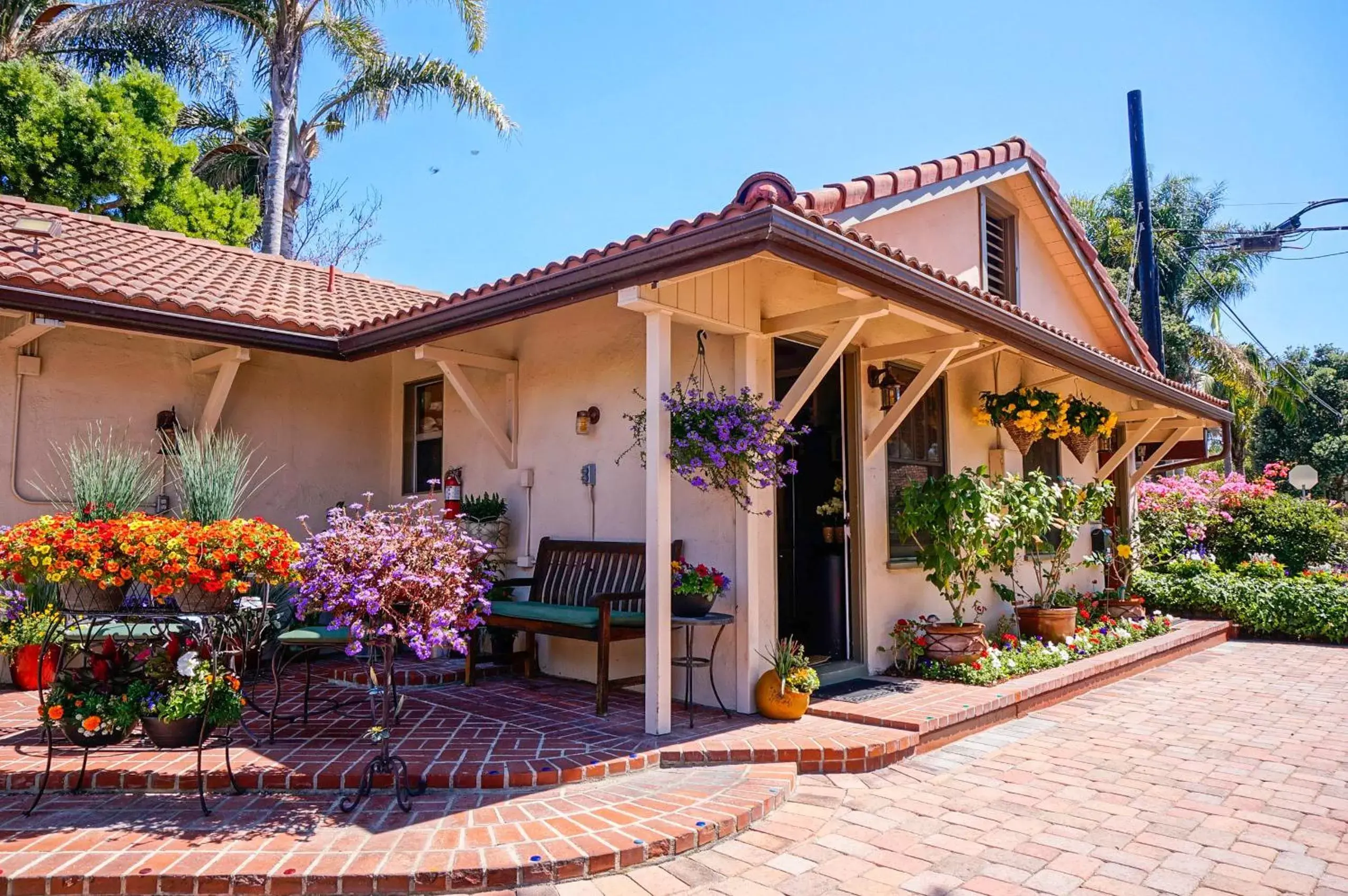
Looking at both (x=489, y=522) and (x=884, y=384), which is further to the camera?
(x=489, y=522)

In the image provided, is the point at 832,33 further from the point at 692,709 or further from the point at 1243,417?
the point at 1243,417

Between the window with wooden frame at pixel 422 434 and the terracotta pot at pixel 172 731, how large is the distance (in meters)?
3.73

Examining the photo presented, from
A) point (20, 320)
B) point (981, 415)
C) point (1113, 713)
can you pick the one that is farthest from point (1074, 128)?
point (20, 320)

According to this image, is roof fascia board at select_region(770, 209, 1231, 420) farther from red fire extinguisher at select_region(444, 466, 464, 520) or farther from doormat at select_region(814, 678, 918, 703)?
red fire extinguisher at select_region(444, 466, 464, 520)

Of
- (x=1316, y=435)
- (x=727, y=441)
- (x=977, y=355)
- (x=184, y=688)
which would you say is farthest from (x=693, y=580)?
(x=1316, y=435)

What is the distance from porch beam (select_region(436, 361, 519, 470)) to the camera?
655cm

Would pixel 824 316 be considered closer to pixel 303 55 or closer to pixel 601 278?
pixel 601 278

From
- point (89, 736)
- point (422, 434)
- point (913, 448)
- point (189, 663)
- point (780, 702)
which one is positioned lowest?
point (780, 702)

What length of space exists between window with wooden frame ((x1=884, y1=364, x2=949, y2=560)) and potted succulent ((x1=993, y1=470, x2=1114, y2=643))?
615 mm

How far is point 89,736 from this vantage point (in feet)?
13.1

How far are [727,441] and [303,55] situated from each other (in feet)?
46.8

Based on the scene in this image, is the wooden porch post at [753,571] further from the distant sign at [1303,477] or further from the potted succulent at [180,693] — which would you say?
the distant sign at [1303,477]

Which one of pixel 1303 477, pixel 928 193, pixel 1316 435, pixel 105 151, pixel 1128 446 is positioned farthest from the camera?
pixel 1316 435

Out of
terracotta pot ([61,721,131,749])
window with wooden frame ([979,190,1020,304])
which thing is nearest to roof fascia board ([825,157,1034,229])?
window with wooden frame ([979,190,1020,304])
